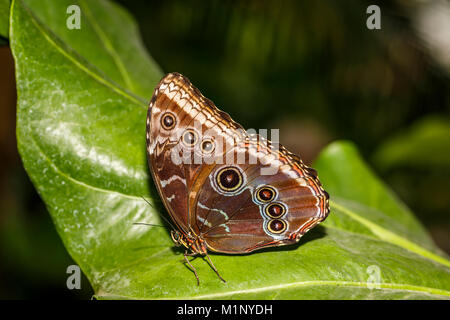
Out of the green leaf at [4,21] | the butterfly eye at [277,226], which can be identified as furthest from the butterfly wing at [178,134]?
the green leaf at [4,21]

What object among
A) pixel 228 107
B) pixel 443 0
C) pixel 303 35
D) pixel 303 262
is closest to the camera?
pixel 303 262

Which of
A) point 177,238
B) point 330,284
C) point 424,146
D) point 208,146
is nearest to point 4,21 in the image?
point 208,146

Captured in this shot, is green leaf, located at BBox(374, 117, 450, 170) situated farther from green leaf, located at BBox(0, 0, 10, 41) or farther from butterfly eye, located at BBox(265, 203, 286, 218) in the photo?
green leaf, located at BBox(0, 0, 10, 41)

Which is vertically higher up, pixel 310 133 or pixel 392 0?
pixel 392 0

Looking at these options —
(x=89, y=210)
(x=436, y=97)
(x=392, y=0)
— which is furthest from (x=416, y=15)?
(x=89, y=210)

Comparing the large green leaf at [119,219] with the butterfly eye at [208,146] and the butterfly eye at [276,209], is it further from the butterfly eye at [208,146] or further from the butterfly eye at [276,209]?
the butterfly eye at [208,146]

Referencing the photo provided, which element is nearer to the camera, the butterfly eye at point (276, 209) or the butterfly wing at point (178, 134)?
the butterfly wing at point (178, 134)

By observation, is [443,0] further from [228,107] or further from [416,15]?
[228,107]
